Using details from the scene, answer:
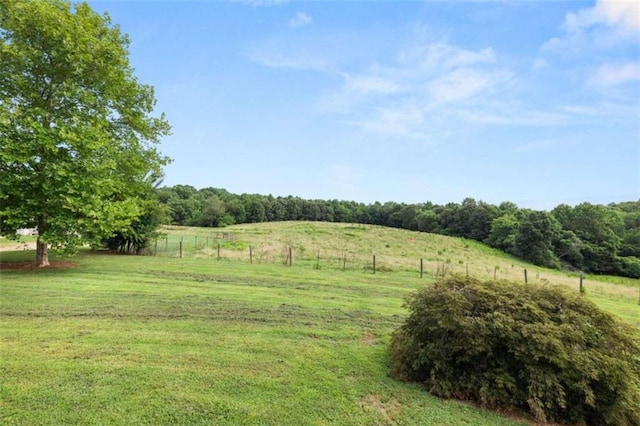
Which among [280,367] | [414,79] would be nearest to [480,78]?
[414,79]

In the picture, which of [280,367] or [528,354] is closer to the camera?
[528,354]

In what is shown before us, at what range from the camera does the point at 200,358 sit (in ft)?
14.7

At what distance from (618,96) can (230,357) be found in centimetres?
1693

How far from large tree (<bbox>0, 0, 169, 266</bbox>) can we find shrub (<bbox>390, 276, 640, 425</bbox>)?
36.1 ft

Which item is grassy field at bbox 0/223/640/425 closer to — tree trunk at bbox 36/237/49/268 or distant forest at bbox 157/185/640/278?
tree trunk at bbox 36/237/49/268

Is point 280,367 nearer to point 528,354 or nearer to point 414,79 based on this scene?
point 528,354

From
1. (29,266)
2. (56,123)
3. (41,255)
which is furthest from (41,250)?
(56,123)

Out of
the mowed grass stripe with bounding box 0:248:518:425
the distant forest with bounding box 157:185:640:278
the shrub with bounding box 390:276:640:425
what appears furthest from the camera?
the distant forest with bounding box 157:185:640:278

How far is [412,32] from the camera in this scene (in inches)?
460

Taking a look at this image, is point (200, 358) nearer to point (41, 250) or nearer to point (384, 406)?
point (384, 406)

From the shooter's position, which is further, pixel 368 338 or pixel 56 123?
pixel 56 123

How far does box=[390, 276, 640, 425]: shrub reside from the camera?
3535mm

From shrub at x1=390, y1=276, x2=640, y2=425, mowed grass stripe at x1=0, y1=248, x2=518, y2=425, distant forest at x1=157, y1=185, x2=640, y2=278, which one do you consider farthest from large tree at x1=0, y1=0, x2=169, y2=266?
shrub at x1=390, y1=276, x2=640, y2=425

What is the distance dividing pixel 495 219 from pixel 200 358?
62963 millimetres
